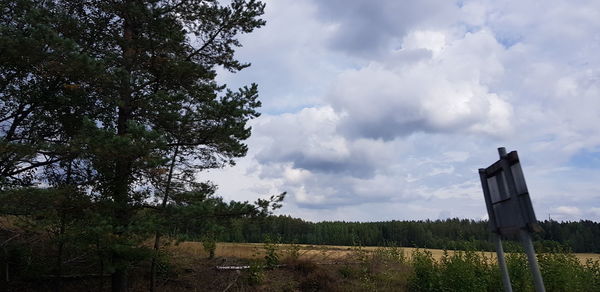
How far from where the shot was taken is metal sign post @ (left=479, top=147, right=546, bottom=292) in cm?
387

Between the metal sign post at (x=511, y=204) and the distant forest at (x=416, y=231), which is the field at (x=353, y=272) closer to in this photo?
the metal sign post at (x=511, y=204)

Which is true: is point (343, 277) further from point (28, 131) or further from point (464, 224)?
point (464, 224)

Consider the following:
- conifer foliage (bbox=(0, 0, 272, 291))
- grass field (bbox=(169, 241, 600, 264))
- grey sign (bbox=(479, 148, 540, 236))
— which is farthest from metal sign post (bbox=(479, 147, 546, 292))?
grass field (bbox=(169, 241, 600, 264))

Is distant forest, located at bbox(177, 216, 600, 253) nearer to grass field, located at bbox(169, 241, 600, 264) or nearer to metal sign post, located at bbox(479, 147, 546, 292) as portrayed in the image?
grass field, located at bbox(169, 241, 600, 264)

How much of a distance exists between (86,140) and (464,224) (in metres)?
62.3

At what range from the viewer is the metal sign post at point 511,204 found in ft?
12.7

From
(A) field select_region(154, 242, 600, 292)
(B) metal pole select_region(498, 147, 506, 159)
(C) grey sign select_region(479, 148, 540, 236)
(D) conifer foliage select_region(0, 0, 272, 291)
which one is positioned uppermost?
(D) conifer foliage select_region(0, 0, 272, 291)

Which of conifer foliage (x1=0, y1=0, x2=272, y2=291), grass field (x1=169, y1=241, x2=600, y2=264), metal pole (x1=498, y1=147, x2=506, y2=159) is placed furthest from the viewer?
grass field (x1=169, y1=241, x2=600, y2=264)

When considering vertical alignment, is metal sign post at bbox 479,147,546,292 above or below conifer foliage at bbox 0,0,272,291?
below

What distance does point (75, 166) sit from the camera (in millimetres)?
9992

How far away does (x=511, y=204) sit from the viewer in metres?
4.12

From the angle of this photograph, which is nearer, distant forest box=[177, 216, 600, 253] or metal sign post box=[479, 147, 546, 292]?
metal sign post box=[479, 147, 546, 292]

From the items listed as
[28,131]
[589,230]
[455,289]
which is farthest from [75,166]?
[589,230]

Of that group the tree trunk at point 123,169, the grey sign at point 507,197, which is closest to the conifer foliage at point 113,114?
the tree trunk at point 123,169
